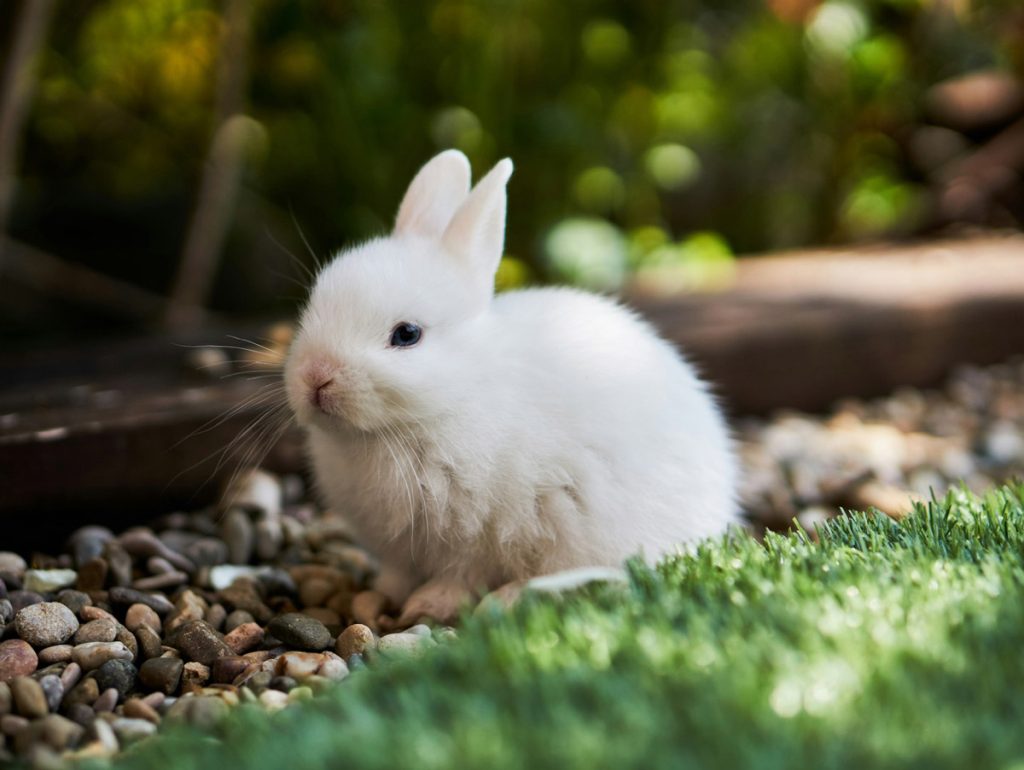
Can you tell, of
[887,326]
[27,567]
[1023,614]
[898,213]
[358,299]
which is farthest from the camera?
[898,213]

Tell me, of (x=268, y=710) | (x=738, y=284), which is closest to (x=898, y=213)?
(x=738, y=284)

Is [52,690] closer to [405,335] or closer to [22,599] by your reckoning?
[22,599]

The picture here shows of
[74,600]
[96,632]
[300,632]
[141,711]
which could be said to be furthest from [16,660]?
[300,632]

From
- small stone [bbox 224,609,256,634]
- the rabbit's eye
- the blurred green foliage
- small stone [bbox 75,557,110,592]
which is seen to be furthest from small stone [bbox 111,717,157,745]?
the blurred green foliage

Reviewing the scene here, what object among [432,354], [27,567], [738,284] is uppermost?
[738,284]

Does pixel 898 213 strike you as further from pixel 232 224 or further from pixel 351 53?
pixel 232 224

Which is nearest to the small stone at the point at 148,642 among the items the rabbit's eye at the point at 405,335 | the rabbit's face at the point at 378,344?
the rabbit's face at the point at 378,344

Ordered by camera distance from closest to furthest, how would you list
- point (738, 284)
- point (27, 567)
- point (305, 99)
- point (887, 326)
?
point (27, 567)
point (887, 326)
point (738, 284)
point (305, 99)
